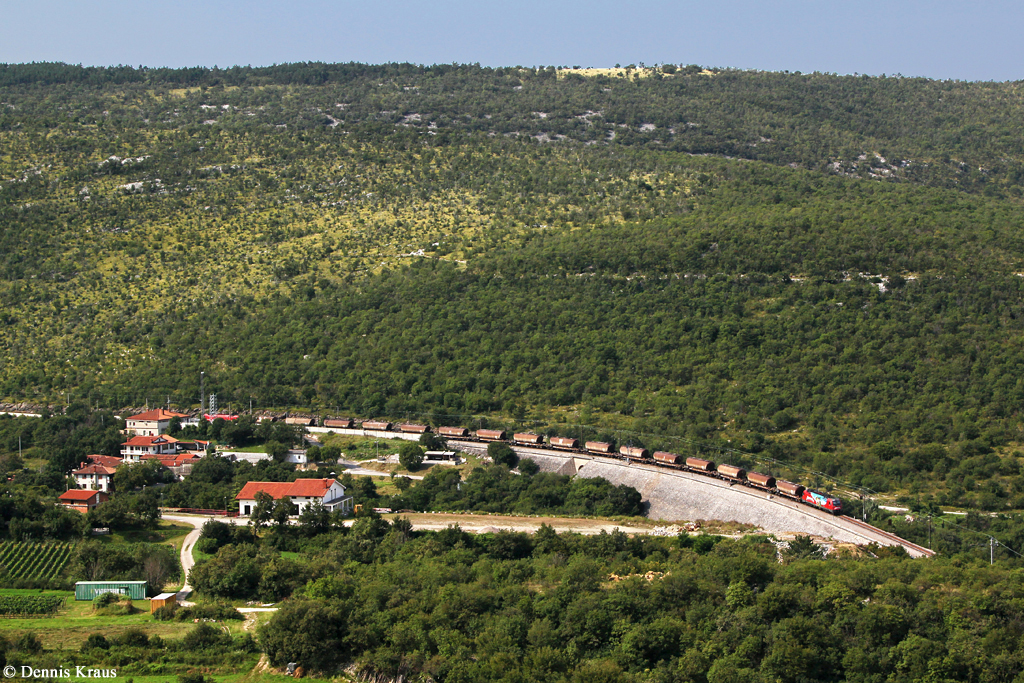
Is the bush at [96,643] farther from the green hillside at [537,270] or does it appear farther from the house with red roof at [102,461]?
the green hillside at [537,270]

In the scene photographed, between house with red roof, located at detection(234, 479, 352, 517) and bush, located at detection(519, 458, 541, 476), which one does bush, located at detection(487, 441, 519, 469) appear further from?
house with red roof, located at detection(234, 479, 352, 517)

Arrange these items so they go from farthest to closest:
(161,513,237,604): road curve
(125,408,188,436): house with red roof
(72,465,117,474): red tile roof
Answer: (125,408,188,436): house with red roof < (72,465,117,474): red tile roof < (161,513,237,604): road curve

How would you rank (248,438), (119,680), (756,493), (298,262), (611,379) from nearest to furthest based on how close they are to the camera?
1. (119,680)
2. (756,493)
3. (248,438)
4. (611,379)
5. (298,262)

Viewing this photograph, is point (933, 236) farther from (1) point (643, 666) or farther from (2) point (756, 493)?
(1) point (643, 666)

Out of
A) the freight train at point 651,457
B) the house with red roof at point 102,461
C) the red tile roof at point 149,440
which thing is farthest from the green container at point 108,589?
the freight train at point 651,457

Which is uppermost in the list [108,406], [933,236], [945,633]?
[933,236]

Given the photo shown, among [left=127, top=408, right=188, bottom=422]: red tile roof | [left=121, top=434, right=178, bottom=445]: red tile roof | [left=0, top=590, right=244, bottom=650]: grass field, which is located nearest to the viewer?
[left=0, top=590, right=244, bottom=650]: grass field

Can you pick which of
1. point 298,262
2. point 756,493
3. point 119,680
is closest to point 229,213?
point 298,262

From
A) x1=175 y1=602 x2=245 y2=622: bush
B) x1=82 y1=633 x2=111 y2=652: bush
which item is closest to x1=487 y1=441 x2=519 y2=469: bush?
x1=175 y1=602 x2=245 y2=622: bush
